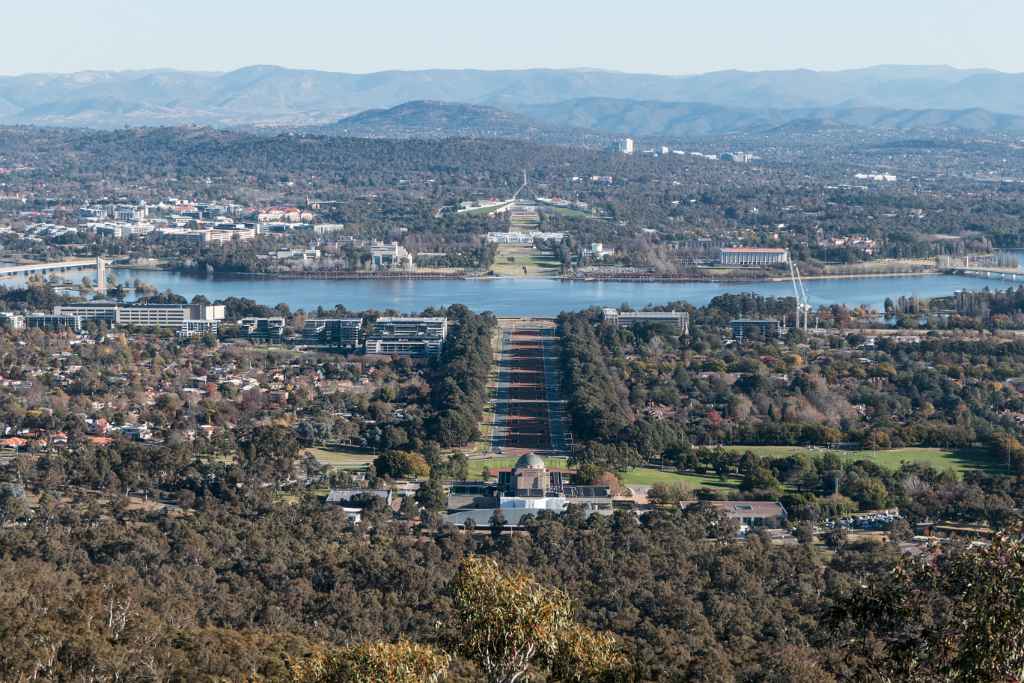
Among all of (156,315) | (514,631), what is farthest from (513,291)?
(514,631)

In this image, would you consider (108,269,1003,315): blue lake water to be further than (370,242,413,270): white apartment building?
No

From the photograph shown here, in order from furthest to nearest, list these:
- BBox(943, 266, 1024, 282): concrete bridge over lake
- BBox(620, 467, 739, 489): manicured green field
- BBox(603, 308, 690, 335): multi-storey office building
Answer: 1. BBox(943, 266, 1024, 282): concrete bridge over lake
2. BBox(603, 308, 690, 335): multi-storey office building
3. BBox(620, 467, 739, 489): manicured green field

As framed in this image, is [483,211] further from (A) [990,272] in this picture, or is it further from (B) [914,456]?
(B) [914,456]

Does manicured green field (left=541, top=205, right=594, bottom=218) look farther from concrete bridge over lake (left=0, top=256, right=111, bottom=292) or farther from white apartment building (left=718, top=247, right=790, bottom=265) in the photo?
concrete bridge over lake (left=0, top=256, right=111, bottom=292)

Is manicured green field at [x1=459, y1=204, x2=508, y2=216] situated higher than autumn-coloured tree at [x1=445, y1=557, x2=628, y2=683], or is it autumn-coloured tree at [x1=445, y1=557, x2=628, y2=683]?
autumn-coloured tree at [x1=445, y1=557, x2=628, y2=683]

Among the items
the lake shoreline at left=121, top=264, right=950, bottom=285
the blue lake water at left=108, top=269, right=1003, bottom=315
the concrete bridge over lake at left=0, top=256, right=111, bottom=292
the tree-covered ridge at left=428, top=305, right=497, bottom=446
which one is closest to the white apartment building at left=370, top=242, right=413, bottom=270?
the lake shoreline at left=121, top=264, right=950, bottom=285

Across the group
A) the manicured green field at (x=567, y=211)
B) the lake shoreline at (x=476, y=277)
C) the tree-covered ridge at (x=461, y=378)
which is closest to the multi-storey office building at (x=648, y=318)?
the tree-covered ridge at (x=461, y=378)
